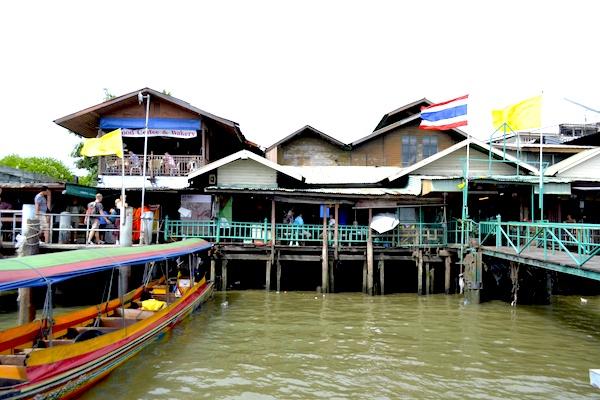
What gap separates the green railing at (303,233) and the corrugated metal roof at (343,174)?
217cm

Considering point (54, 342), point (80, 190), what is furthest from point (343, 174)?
point (54, 342)

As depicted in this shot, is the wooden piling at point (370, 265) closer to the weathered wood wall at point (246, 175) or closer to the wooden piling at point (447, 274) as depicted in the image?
the wooden piling at point (447, 274)

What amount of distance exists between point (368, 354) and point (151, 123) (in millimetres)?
13781

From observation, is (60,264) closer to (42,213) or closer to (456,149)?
(42,213)

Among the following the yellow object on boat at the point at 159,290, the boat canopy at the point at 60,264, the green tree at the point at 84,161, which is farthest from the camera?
the green tree at the point at 84,161

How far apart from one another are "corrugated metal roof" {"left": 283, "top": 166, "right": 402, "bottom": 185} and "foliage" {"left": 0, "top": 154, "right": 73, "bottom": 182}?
29949mm

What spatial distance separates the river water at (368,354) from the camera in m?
7.89

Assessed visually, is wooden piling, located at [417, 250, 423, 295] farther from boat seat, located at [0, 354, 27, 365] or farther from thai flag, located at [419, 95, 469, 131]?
boat seat, located at [0, 354, 27, 365]

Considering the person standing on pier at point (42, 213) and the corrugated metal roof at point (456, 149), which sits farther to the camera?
the corrugated metal roof at point (456, 149)

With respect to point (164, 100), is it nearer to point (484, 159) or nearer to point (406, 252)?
point (406, 252)

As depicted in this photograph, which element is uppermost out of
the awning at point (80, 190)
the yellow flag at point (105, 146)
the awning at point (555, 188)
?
the yellow flag at point (105, 146)

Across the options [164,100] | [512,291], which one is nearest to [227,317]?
[512,291]

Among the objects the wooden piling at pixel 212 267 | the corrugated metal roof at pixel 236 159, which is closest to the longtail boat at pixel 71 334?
the wooden piling at pixel 212 267

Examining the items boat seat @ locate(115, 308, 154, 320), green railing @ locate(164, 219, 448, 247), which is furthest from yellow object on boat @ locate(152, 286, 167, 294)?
green railing @ locate(164, 219, 448, 247)
